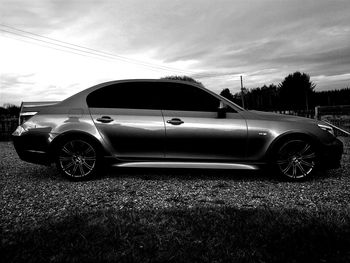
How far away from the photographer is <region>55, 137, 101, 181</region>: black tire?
4.55 metres

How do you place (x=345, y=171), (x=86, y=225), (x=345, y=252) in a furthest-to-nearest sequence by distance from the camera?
(x=345, y=171) → (x=86, y=225) → (x=345, y=252)

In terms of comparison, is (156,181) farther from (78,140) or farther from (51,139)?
(51,139)

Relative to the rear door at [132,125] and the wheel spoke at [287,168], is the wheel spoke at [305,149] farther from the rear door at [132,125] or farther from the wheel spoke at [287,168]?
the rear door at [132,125]

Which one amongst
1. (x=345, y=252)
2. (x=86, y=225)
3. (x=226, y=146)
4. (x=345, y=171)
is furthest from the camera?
(x=345, y=171)

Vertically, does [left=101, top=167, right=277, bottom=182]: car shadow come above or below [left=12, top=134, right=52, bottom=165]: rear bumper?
below

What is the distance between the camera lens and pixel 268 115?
15.3 feet

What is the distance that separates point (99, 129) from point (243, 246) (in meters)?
3.01

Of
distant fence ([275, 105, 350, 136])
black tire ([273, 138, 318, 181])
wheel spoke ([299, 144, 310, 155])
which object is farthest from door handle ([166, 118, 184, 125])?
distant fence ([275, 105, 350, 136])

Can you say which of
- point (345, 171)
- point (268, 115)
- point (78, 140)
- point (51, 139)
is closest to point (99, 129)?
point (78, 140)

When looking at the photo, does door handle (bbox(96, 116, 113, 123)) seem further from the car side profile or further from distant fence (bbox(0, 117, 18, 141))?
distant fence (bbox(0, 117, 18, 141))

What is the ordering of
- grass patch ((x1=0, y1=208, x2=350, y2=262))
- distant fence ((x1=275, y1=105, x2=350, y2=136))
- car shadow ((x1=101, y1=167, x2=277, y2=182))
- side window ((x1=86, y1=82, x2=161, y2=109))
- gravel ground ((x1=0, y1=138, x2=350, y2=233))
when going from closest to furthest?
grass patch ((x1=0, y1=208, x2=350, y2=262))
gravel ground ((x1=0, y1=138, x2=350, y2=233))
side window ((x1=86, y1=82, x2=161, y2=109))
car shadow ((x1=101, y1=167, x2=277, y2=182))
distant fence ((x1=275, y1=105, x2=350, y2=136))

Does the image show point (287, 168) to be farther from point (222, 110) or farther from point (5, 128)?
point (5, 128)

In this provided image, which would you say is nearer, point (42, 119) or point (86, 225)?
point (86, 225)

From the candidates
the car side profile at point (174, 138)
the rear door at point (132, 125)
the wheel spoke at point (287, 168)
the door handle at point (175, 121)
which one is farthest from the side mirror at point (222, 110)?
the wheel spoke at point (287, 168)
